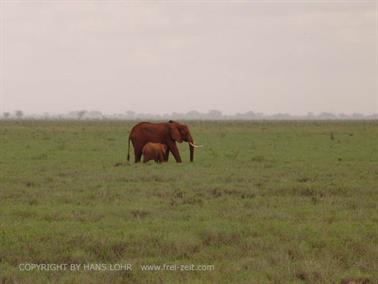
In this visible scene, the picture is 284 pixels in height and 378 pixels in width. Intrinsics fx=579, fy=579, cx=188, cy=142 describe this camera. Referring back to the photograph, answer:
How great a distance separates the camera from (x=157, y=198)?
1228cm

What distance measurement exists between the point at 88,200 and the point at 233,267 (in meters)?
5.33

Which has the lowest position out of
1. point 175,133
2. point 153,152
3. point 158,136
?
point 153,152

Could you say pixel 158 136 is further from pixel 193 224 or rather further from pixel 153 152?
pixel 193 224

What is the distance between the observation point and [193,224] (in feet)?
31.7

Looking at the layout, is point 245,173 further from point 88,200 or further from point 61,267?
point 61,267

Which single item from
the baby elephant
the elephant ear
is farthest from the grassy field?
the elephant ear

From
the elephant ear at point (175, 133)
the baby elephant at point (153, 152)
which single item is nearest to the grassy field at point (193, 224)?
the baby elephant at point (153, 152)

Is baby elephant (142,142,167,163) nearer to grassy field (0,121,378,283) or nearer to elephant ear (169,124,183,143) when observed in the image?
elephant ear (169,124,183,143)

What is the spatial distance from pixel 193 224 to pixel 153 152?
1058cm

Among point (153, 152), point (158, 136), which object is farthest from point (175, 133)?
point (153, 152)

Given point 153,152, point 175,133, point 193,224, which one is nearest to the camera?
point 193,224

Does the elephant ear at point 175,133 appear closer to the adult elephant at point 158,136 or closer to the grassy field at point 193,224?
the adult elephant at point 158,136

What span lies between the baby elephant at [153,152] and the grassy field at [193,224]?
232 centimetres

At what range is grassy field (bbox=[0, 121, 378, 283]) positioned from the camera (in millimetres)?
7340
